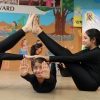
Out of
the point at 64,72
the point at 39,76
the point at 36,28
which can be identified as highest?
the point at 36,28

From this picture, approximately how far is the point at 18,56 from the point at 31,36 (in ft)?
8.95

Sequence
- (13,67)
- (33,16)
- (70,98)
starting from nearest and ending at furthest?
1. (70,98)
2. (33,16)
3. (13,67)

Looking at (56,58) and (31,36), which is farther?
(31,36)

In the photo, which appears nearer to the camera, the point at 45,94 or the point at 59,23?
the point at 45,94

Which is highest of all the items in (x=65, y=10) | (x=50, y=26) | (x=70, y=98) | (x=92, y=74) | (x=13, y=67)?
(x=65, y=10)

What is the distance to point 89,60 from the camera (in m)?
1.71

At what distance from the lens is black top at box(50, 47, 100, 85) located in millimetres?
1653

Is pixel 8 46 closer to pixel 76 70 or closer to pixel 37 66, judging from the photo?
pixel 37 66

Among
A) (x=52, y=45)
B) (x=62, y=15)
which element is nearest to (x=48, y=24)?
(x=62, y=15)

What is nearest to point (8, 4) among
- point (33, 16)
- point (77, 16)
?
point (77, 16)

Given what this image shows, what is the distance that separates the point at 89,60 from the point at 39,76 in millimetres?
477

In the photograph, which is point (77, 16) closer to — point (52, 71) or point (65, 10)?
point (65, 10)

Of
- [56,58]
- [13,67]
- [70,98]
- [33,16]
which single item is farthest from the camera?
[13,67]

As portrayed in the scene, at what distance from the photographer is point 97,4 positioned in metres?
4.38
